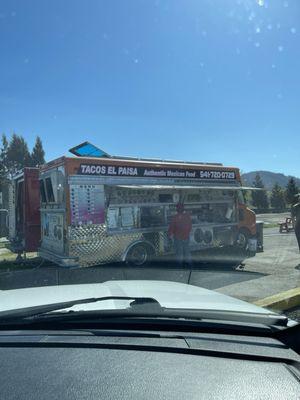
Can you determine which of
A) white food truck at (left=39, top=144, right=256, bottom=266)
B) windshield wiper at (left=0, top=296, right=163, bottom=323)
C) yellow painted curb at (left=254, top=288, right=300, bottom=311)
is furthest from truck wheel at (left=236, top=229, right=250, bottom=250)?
windshield wiper at (left=0, top=296, right=163, bottom=323)

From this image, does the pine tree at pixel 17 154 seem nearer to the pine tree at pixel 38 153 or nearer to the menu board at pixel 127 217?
the pine tree at pixel 38 153

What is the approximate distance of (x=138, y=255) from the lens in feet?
39.0

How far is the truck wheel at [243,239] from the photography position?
15.0 metres

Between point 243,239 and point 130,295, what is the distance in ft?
40.7

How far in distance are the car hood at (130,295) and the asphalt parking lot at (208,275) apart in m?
4.45

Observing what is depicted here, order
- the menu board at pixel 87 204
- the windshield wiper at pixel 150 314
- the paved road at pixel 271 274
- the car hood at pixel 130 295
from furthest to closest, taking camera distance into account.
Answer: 1. the menu board at pixel 87 204
2. the paved road at pixel 271 274
3. the car hood at pixel 130 295
4. the windshield wiper at pixel 150 314

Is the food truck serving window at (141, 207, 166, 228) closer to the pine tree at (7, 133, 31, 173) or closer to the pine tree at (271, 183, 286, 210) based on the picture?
the pine tree at (7, 133, 31, 173)

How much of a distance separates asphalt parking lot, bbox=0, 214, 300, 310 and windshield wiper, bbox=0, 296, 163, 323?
5.17 m

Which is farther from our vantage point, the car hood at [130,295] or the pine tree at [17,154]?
the pine tree at [17,154]

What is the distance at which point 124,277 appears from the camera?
9.99 m

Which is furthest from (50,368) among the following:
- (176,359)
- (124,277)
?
(124,277)

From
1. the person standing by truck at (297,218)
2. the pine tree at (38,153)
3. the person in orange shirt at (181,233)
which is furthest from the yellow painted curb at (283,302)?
the pine tree at (38,153)

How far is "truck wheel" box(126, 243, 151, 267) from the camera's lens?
11.7 metres

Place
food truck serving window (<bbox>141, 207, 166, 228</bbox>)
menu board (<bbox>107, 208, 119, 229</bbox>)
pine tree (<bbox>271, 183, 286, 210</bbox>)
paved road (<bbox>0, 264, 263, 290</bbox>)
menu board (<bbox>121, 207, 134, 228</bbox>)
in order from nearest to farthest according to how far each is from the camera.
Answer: paved road (<bbox>0, 264, 263, 290</bbox>), menu board (<bbox>107, 208, 119, 229</bbox>), menu board (<bbox>121, 207, 134, 228</bbox>), food truck serving window (<bbox>141, 207, 166, 228</bbox>), pine tree (<bbox>271, 183, 286, 210</bbox>)
